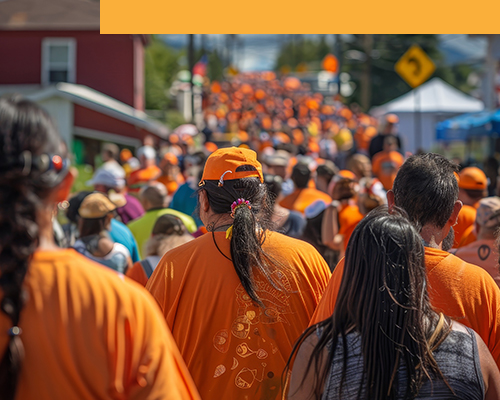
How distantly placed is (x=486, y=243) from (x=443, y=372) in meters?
2.47

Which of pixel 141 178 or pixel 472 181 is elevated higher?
pixel 141 178

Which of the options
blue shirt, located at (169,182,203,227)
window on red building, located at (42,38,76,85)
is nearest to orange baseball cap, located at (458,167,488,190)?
blue shirt, located at (169,182,203,227)

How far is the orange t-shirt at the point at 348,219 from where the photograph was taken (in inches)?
254

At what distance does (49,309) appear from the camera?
5.75ft

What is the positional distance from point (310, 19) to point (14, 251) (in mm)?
2457

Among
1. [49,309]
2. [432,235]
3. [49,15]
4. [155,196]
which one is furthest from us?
[49,15]

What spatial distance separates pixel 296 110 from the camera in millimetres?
40719

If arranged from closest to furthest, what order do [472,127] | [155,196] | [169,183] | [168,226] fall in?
1. [168,226]
2. [155,196]
3. [169,183]
4. [472,127]

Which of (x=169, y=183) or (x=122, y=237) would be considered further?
(x=169, y=183)

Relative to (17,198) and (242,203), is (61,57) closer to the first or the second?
(242,203)

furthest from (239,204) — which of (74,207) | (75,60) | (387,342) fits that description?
(75,60)

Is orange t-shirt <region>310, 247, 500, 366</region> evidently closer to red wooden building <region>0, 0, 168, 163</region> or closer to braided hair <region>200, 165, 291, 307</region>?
braided hair <region>200, 165, 291, 307</region>

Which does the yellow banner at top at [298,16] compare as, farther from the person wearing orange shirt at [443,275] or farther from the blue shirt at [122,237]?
the blue shirt at [122,237]

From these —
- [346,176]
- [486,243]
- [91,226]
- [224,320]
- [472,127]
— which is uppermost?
[472,127]
